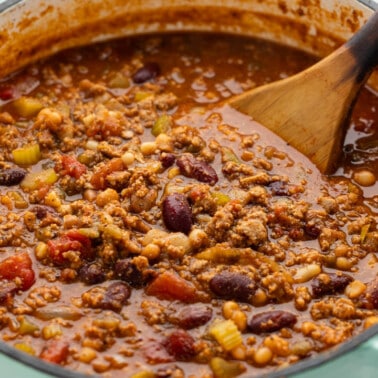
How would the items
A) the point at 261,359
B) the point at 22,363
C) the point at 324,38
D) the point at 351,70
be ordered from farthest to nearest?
1. the point at 324,38
2. the point at 351,70
3. the point at 261,359
4. the point at 22,363

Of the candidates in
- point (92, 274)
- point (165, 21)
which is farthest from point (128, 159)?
point (165, 21)

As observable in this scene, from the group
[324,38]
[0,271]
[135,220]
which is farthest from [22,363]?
[324,38]

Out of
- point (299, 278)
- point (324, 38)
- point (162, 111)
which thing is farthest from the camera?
point (324, 38)

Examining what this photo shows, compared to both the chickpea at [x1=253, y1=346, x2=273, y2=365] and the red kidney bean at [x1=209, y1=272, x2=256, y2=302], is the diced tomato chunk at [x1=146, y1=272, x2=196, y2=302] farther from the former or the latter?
the chickpea at [x1=253, y1=346, x2=273, y2=365]

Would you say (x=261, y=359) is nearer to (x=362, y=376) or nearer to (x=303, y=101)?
(x=362, y=376)

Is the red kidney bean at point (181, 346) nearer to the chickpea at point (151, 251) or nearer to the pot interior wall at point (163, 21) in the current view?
the chickpea at point (151, 251)

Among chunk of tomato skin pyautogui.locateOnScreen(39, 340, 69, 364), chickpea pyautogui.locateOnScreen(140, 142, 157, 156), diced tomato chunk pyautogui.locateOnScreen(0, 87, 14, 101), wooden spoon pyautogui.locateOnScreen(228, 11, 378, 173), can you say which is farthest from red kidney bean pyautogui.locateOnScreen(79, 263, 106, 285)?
diced tomato chunk pyautogui.locateOnScreen(0, 87, 14, 101)

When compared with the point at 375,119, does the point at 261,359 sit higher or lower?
lower

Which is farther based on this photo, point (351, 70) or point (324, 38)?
point (324, 38)
